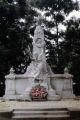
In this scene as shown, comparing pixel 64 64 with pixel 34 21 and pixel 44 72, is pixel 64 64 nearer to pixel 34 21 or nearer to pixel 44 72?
pixel 34 21

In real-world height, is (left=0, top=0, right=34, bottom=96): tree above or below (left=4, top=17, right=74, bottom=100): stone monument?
above

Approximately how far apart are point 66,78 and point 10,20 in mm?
10165

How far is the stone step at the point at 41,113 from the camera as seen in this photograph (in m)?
7.52

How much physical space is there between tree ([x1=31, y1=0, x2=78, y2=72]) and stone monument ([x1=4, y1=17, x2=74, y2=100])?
332 inches

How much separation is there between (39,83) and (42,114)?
9626 millimetres

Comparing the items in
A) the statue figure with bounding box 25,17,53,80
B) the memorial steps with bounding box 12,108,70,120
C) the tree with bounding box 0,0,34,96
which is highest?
the tree with bounding box 0,0,34,96

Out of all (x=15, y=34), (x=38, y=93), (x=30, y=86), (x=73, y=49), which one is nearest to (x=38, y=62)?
(x=30, y=86)

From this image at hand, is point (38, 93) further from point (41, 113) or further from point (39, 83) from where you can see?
point (41, 113)

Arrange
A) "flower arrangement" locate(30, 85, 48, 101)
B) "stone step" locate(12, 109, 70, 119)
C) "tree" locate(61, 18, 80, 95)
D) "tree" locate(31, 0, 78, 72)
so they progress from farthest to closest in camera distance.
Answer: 1. "tree" locate(31, 0, 78, 72)
2. "tree" locate(61, 18, 80, 95)
3. "flower arrangement" locate(30, 85, 48, 101)
4. "stone step" locate(12, 109, 70, 119)

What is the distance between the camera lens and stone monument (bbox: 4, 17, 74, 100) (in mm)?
17047

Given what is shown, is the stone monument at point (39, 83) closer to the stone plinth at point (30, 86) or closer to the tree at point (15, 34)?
the stone plinth at point (30, 86)

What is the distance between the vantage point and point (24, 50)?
2562 centimetres

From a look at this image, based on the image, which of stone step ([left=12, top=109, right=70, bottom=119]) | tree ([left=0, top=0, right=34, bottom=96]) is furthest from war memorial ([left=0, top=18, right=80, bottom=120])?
stone step ([left=12, top=109, right=70, bottom=119])

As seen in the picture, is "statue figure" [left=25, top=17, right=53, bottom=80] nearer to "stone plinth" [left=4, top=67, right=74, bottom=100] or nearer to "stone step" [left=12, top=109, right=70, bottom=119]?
"stone plinth" [left=4, top=67, right=74, bottom=100]
